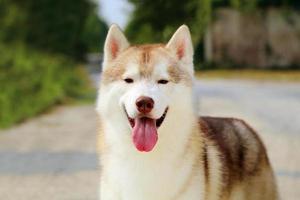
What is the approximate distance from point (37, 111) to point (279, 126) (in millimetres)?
6959

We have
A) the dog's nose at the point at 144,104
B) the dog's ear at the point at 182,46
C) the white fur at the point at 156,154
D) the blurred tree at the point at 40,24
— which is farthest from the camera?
the blurred tree at the point at 40,24

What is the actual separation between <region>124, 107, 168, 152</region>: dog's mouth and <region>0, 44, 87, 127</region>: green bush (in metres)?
11.4

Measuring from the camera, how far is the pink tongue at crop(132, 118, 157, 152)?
4.63 metres

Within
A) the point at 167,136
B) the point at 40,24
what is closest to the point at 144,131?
the point at 167,136

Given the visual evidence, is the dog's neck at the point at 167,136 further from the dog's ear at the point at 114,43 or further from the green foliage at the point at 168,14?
the green foliage at the point at 168,14

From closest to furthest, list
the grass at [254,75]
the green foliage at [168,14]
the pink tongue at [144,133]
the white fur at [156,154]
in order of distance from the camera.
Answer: the pink tongue at [144,133], the white fur at [156,154], the green foliage at [168,14], the grass at [254,75]

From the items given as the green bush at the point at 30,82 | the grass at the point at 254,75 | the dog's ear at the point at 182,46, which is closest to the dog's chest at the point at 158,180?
the dog's ear at the point at 182,46

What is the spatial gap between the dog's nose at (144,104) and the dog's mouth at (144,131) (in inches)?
4.5

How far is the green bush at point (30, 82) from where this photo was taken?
741 inches

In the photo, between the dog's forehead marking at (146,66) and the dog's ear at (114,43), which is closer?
the dog's forehead marking at (146,66)

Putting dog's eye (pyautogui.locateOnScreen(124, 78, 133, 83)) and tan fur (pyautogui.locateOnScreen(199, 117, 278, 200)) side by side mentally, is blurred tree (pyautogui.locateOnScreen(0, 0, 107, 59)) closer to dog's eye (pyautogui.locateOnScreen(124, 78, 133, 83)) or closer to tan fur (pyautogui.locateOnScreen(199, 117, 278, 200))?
tan fur (pyautogui.locateOnScreen(199, 117, 278, 200))

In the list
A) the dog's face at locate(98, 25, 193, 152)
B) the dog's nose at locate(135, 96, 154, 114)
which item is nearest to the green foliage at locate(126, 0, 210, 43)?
the dog's face at locate(98, 25, 193, 152)

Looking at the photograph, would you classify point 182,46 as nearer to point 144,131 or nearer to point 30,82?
point 144,131

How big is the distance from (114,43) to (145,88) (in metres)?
0.64
